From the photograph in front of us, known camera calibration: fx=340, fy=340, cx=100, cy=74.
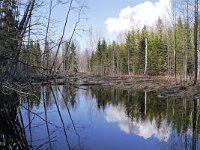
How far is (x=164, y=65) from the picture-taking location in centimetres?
5512

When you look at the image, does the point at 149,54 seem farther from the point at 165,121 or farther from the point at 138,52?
the point at 165,121

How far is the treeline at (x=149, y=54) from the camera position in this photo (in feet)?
165

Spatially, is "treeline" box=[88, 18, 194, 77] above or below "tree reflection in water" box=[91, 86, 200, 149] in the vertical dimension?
above

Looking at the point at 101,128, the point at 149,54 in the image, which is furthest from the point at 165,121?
the point at 149,54

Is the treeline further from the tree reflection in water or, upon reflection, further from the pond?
the pond

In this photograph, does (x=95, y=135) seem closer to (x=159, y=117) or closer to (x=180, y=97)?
(x=159, y=117)

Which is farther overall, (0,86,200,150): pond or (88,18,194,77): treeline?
(88,18,194,77): treeline

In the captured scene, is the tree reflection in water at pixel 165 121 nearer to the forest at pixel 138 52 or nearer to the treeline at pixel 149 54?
the forest at pixel 138 52

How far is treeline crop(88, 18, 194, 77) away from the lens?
50.4 m

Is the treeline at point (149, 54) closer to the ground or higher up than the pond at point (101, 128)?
higher up

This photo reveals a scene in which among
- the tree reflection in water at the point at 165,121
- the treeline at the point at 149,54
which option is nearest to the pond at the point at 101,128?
the tree reflection in water at the point at 165,121

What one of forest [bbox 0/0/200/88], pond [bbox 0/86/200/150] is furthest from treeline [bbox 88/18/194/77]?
pond [bbox 0/86/200/150]

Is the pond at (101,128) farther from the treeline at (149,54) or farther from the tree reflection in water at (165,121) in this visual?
the treeline at (149,54)

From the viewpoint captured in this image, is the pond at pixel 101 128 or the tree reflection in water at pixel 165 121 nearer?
the pond at pixel 101 128
